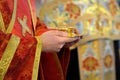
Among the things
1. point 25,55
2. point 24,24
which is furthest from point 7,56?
point 24,24

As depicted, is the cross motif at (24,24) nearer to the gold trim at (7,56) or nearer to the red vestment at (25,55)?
the red vestment at (25,55)

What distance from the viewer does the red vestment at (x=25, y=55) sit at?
94 cm

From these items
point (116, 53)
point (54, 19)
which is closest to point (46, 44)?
point (54, 19)

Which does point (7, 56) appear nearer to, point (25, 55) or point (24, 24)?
point (25, 55)

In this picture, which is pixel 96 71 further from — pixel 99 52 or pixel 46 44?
pixel 46 44

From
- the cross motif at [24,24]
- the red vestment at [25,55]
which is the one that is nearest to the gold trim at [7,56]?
the red vestment at [25,55]

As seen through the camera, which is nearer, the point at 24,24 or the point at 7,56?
the point at 7,56

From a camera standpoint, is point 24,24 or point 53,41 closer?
point 53,41

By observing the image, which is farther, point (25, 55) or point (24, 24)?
point (24, 24)

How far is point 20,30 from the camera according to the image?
1.04 m

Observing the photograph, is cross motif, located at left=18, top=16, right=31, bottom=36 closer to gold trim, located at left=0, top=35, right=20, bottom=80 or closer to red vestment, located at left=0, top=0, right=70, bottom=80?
red vestment, located at left=0, top=0, right=70, bottom=80

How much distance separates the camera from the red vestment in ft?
3.08

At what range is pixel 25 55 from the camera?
945mm

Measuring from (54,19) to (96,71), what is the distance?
1.20 ft
